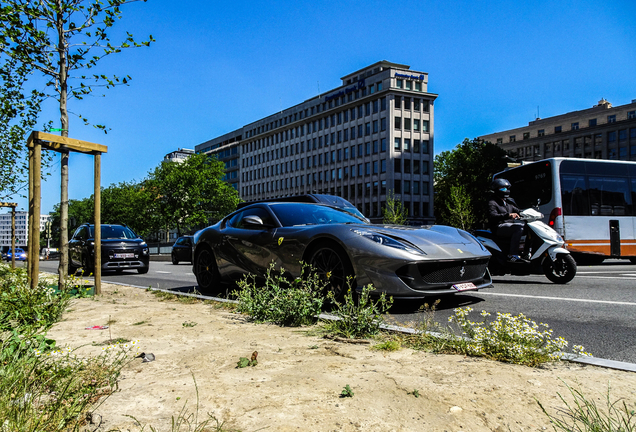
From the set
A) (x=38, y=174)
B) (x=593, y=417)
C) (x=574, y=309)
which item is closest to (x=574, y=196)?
(x=574, y=309)

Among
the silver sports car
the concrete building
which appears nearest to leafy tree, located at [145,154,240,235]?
the silver sports car

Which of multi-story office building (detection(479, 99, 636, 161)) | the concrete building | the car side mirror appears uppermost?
the concrete building

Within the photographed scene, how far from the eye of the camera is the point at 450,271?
5.39 metres

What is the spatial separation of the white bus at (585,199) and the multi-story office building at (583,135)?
215 feet

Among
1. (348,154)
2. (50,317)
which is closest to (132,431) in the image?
(50,317)

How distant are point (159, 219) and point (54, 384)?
6885 centimetres

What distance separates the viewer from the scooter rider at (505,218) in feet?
28.8

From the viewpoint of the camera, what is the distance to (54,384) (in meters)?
2.47

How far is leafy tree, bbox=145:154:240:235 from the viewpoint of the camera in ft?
213

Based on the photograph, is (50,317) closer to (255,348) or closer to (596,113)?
(255,348)

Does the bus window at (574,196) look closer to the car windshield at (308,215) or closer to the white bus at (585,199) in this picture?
the white bus at (585,199)

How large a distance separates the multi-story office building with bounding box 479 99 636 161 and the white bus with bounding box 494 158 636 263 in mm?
65488

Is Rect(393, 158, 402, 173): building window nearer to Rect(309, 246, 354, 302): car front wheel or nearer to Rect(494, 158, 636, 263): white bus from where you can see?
Rect(494, 158, 636, 263): white bus

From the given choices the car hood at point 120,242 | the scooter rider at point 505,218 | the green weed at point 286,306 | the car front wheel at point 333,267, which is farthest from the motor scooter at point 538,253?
the car hood at point 120,242
